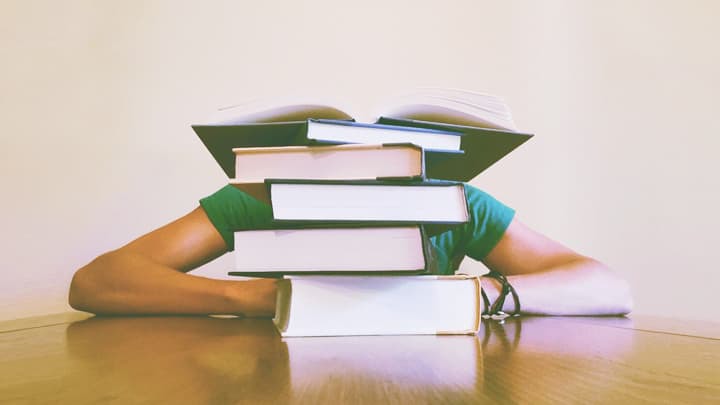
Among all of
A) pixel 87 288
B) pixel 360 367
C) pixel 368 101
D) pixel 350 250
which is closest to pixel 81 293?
pixel 87 288

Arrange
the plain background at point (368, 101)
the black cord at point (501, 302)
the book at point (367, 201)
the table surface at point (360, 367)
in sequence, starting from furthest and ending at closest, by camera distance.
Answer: the plain background at point (368, 101), the black cord at point (501, 302), the book at point (367, 201), the table surface at point (360, 367)

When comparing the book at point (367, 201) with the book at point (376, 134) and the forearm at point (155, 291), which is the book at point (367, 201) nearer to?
the book at point (376, 134)

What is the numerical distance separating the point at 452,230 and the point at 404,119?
0.55 metres

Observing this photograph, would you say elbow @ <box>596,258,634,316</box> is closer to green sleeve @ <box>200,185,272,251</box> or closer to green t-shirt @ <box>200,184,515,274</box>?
green t-shirt @ <box>200,184,515,274</box>

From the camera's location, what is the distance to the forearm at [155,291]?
0.77 m

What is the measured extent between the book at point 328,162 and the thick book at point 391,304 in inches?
4.2

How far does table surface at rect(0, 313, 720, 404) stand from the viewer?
0.27 m

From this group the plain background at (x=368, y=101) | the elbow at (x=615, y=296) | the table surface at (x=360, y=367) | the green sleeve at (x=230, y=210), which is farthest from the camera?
the plain background at (x=368, y=101)

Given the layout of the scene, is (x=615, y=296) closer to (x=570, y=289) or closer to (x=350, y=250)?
(x=570, y=289)

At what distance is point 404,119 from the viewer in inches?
21.3

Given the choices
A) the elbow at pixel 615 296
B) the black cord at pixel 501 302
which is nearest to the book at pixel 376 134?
the black cord at pixel 501 302

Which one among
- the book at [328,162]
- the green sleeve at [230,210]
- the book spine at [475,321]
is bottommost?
the book spine at [475,321]

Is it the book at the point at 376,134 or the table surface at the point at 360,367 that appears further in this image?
the book at the point at 376,134

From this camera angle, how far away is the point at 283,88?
1.41m
